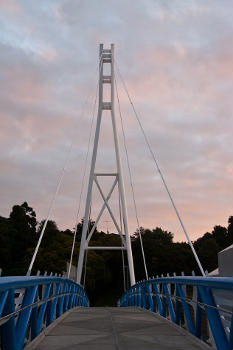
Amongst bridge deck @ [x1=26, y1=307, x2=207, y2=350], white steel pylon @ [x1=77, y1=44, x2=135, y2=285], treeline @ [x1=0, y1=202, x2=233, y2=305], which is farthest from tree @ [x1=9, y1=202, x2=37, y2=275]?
A: bridge deck @ [x1=26, y1=307, x2=207, y2=350]

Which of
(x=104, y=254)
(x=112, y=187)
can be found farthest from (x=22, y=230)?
(x=112, y=187)

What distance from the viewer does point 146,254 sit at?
8494cm

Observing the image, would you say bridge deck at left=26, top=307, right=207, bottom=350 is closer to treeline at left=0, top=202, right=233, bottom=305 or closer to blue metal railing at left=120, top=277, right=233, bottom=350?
blue metal railing at left=120, top=277, right=233, bottom=350

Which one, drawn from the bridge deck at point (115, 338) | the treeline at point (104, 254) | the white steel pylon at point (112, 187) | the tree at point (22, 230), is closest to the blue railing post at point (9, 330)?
the bridge deck at point (115, 338)

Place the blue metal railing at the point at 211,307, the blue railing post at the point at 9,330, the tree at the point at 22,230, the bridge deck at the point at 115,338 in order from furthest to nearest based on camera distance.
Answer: the tree at the point at 22,230, the bridge deck at the point at 115,338, the blue metal railing at the point at 211,307, the blue railing post at the point at 9,330

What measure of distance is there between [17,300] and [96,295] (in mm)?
73850

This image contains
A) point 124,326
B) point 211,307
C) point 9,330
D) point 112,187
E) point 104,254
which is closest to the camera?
point 9,330

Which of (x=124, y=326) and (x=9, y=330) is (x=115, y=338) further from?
(x=9, y=330)

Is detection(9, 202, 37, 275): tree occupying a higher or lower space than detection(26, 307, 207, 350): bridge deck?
higher

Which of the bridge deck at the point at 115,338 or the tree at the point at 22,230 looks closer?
the bridge deck at the point at 115,338

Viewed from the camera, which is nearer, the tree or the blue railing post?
the blue railing post

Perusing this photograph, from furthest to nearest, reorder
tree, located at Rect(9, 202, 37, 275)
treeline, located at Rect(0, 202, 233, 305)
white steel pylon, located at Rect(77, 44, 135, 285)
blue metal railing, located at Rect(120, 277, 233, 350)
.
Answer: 1. tree, located at Rect(9, 202, 37, 275)
2. treeline, located at Rect(0, 202, 233, 305)
3. white steel pylon, located at Rect(77, 44, 135, 285)
4. blue metal railing, located at Rect(120, 277, 233, 350)

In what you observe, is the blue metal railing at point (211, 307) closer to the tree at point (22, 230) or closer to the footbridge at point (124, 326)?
the footbridge at point (124, 326)

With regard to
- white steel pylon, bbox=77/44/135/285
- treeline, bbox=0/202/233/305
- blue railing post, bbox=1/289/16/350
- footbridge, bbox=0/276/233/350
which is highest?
treeline, bbox=0/202/233/305
